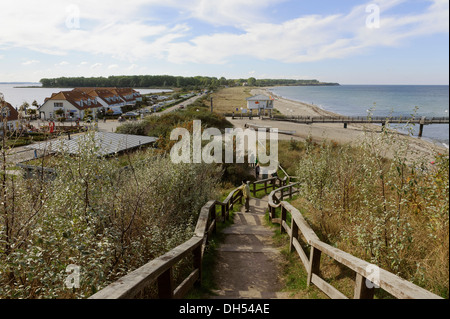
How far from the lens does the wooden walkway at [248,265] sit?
430 cm

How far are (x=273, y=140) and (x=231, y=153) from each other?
11.4 m

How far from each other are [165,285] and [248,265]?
258 centimetres

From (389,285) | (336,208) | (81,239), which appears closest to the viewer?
(389,285)

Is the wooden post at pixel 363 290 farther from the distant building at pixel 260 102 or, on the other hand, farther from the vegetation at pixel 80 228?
the distant building at pixel 260 102

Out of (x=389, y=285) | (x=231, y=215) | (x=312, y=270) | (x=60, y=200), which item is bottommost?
(x=231, y=215)

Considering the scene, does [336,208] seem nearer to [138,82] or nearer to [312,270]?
[312,270]

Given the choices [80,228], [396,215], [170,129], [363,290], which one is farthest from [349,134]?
[80,228]

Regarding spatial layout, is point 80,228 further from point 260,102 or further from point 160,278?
point 260,102

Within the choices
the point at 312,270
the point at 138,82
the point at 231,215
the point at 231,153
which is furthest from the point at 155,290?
the point at 138,82

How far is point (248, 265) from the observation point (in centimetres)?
525

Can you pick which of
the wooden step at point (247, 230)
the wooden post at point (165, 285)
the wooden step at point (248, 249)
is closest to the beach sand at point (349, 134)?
the wooden step at point (248, 249)

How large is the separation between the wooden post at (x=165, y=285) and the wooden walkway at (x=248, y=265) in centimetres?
125

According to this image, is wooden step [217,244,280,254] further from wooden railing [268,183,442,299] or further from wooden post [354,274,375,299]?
wooden post [354,274,375,299]
